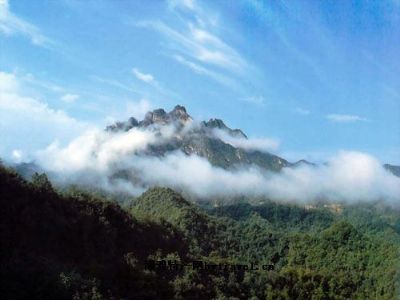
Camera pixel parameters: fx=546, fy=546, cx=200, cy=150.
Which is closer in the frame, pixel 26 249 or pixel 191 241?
pixel 26 249

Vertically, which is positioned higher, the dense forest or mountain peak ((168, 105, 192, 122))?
mountain peak ((168, 105, 192, 122))

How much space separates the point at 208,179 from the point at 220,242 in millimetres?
124381

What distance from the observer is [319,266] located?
227 feet

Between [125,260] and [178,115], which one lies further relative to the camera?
[178,115]

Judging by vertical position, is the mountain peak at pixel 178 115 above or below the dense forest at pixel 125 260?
above

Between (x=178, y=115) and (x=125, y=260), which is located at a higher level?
(x=178, y=115)

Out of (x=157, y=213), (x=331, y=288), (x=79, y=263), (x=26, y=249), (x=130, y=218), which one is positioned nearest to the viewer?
(x=26, y=249)

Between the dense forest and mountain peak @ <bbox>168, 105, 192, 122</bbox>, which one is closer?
the dense forest

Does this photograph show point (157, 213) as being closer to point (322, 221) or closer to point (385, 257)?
point (385, 257)

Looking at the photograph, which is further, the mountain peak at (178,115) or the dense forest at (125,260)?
the mountain peak at (178,115)

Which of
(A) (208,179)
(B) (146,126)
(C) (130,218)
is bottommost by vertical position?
(C) (130,218)

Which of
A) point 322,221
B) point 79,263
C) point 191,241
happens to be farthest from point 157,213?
point 322,221

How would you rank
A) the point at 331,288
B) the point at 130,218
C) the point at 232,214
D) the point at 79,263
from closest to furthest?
the point at 79,263
the point at 130,218
the point at 331,288
the point at 232,214

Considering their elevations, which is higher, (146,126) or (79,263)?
(146,126)
